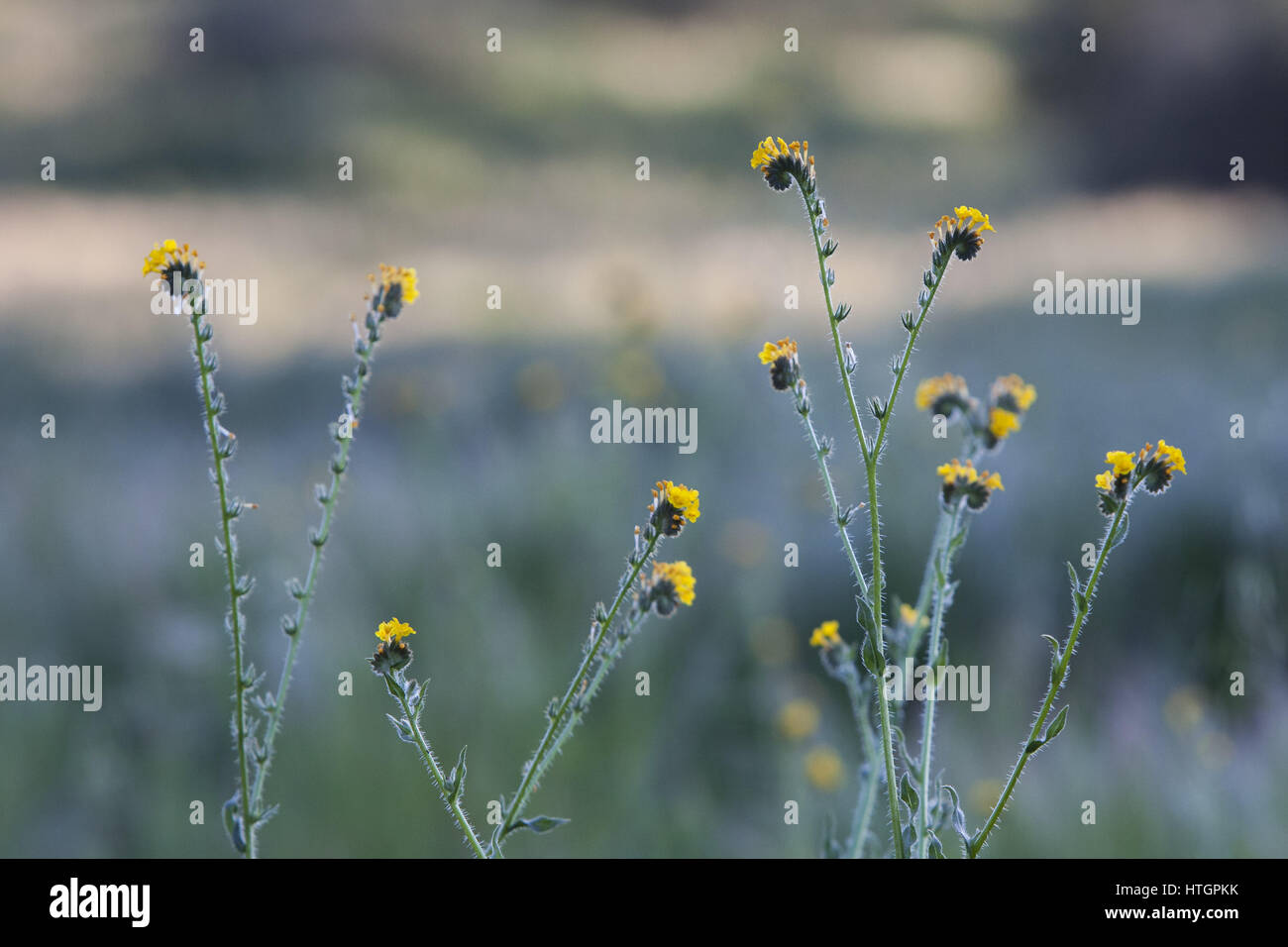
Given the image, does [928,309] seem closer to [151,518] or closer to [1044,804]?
[1044,804]

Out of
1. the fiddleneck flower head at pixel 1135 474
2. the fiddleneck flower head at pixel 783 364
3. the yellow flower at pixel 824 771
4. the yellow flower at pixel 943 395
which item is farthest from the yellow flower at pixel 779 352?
the yellow flower at pixel 824 771

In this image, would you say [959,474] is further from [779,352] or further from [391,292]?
[391,292]

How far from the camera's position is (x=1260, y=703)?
4.32m

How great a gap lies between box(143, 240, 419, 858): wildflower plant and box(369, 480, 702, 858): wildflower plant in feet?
0.40

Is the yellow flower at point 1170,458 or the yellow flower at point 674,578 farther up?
the yellow flower at point 1170,458

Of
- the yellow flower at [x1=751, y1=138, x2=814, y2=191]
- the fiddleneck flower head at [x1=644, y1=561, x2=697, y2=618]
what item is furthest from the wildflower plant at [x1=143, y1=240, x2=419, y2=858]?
the yellow flower at [x1=751, y1=138, x2=814, y2=191]

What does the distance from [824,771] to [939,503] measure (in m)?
2.13

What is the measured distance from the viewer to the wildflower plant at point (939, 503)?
1181 millimetres

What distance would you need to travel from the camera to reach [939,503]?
134cm

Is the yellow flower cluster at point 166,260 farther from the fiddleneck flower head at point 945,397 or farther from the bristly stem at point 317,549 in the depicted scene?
the fiddleneck flower head at point 945,397

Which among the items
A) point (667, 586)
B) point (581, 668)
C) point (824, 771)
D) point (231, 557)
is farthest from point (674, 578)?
point (824, 771)

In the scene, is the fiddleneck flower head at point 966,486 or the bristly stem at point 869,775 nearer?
the fiddleneck flower head at point 966,486

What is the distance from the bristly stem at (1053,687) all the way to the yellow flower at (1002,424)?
0.56 feet
